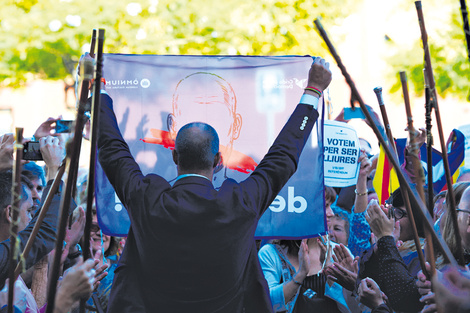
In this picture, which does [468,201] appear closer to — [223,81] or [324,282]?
[324,282]

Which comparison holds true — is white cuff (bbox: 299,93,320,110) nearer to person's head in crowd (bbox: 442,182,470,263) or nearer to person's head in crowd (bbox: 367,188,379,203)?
person's head in crowd (bbox: 442,182,470,263)

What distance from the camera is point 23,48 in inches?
521

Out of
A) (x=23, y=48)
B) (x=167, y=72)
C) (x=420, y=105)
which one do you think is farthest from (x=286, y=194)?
(x=420, y=105)

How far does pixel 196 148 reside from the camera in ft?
10.7

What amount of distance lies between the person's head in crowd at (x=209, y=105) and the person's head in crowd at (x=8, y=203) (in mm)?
1044

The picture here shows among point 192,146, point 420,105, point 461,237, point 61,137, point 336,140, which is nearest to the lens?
point 192,146

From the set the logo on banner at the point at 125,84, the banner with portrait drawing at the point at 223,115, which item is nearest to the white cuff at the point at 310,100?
the banner with portrait drawing at the point at 223,115

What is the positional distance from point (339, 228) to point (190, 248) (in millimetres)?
2695

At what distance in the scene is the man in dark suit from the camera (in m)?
3.07

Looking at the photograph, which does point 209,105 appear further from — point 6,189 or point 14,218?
point 14,218

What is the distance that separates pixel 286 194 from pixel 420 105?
15875 millimetres

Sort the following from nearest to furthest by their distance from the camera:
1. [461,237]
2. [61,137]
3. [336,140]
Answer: [461,237], [61,137], [336,140]

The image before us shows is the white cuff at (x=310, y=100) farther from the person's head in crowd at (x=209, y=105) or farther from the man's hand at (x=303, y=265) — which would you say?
the man's hand at (x=303, y=265)

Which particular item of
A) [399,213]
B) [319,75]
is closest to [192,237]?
[319,75]
